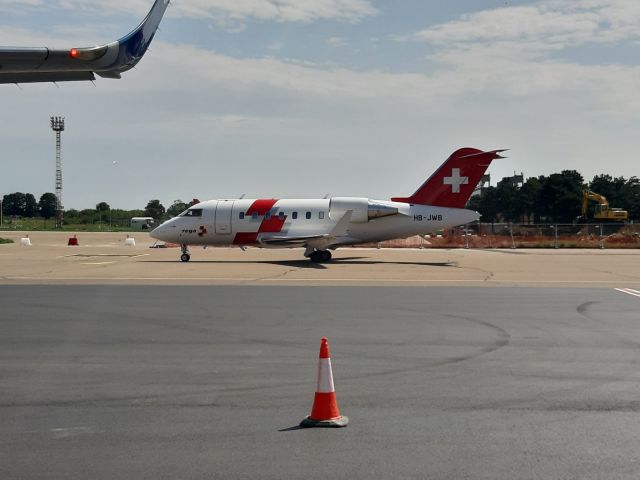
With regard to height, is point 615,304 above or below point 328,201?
below

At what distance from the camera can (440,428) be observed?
20.9ft

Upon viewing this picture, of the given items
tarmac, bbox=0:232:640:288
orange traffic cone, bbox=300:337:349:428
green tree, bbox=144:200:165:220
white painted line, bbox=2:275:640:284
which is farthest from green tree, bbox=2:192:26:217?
orange traffic cone, bbox=300:337:349:428

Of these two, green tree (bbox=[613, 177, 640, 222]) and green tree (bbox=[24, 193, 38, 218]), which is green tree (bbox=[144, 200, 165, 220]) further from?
green tree (bbox=[613, 177, 640, 222])

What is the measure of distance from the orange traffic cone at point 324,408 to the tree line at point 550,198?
9210 centimetres

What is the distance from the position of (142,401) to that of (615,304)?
11.4 metres

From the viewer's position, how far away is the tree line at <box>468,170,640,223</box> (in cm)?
9569

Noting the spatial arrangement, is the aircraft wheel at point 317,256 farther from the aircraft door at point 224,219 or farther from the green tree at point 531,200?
the green tree at point 531,200

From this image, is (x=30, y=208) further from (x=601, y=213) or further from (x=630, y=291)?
(x=630, y=291)

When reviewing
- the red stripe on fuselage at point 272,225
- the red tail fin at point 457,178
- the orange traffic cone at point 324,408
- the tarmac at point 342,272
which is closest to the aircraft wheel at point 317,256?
the tarmac at point 342,272

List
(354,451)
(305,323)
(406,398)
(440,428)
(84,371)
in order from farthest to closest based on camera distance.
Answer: (305,323), (84,371), (406,398), (440,428), (354,451)

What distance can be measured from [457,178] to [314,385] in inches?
1002

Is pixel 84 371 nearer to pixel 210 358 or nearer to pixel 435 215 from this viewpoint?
pixel 210 358

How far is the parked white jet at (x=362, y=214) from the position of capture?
3225cm

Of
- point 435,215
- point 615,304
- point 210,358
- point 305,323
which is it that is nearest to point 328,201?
point 435,215
